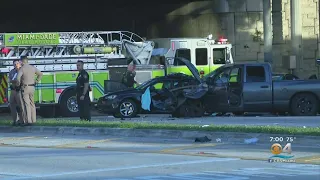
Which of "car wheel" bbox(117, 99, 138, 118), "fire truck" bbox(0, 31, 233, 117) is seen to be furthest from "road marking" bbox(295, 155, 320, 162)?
"fire truck" bbox(0, 31, 233, 117)

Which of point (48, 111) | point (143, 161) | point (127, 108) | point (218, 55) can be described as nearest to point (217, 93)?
point (127, 108)

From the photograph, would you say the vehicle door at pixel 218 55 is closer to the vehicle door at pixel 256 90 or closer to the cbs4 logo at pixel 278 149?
the vehicle door at pixel 256 90

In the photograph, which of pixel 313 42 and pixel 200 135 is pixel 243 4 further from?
pixel 200 135

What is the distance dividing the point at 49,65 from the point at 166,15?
66.3 ft

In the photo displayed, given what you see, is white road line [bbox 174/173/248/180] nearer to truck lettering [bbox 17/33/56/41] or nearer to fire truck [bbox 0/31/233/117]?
fire truck [bbox 0/31/233/117]

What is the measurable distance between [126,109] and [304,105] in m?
5.72

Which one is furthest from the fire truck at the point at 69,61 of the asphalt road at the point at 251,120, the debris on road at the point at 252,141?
the debris on road at the point at 252,141

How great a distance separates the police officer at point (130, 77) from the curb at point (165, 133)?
229 inches

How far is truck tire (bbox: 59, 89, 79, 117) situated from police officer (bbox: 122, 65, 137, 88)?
2011mm

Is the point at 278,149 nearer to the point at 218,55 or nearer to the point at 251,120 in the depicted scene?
the point at 251,120

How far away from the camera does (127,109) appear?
2208 cm

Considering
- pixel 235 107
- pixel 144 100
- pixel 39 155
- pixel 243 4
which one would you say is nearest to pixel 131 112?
pixel 144 100

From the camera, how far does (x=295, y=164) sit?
37.2 ft

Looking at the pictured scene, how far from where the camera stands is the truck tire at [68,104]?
2455cm
